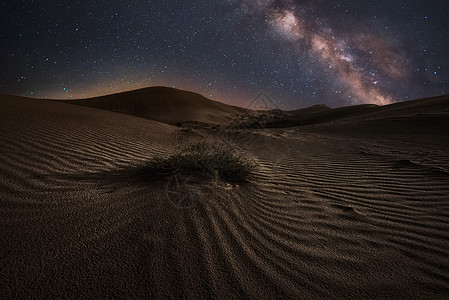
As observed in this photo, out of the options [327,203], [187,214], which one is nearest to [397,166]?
[327,203]

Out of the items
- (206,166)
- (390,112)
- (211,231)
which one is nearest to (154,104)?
(390,112)

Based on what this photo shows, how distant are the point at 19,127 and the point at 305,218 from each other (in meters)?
5.43

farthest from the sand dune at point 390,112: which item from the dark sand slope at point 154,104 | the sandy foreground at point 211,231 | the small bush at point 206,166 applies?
the small bush at point 206,166

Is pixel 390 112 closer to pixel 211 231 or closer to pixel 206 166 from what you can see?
pixel 206 166

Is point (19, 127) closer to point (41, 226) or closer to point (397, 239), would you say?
point (41, 226)

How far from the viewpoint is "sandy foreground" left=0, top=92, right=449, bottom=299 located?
1238 mm

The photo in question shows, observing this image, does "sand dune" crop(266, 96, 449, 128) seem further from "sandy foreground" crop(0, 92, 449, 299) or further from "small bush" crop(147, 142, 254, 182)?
"small bush" crop(147, 142, 254, 182)

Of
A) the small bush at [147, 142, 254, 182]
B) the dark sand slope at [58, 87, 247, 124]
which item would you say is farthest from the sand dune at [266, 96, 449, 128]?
the small bush at [147, 142, 254, 182]

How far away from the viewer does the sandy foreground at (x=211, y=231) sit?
1238 millimetres

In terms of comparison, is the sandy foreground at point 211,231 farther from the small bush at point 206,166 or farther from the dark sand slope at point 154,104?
the dark sand slope at point 154,104

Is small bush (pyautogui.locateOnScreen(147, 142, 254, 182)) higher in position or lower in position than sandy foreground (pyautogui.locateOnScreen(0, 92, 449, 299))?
higher

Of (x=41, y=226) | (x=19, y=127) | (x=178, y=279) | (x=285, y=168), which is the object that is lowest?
(x=178, y=279)

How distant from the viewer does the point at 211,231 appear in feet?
5.91

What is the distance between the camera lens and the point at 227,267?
140cm
